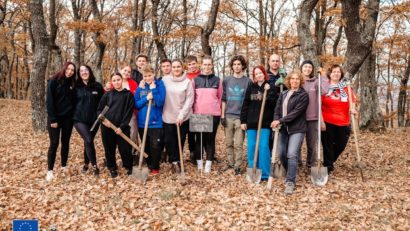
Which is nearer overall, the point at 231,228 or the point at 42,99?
the point at 231,228

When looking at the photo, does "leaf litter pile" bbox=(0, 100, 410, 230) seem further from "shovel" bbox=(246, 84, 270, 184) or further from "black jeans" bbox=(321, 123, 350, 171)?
"black jeans" bbox=(321, 123, 350, 171)

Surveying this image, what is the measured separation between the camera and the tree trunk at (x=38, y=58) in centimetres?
1023

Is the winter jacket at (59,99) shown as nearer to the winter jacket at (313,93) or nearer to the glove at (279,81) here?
the glove at (279,81)

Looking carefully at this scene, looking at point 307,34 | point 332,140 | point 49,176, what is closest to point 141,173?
point 49,176

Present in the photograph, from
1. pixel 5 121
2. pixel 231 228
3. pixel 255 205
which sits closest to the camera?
pixel 231 228

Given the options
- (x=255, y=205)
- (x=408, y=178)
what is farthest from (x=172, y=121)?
(x=408, y=178)

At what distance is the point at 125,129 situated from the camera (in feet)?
21.8

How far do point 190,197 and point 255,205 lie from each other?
1.18 m

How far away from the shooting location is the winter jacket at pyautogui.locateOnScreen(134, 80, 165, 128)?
662cm

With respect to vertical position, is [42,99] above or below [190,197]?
above

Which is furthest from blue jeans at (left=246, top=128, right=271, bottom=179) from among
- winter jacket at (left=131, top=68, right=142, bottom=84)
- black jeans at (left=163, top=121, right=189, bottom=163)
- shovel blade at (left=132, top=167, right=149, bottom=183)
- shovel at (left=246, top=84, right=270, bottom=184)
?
winter jacket at (left=131, top=68, right=142, bottom=84)

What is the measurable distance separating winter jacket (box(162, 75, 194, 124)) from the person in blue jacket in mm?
144

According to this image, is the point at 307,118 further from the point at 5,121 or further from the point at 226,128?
the point at 5,121

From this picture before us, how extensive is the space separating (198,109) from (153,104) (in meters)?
0.97
